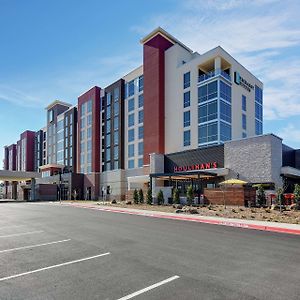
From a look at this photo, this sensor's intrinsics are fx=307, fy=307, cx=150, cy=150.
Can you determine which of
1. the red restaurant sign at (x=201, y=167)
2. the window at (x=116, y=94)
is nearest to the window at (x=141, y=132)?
the window at (x=116, y=94)

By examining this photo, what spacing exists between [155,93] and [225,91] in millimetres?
11999

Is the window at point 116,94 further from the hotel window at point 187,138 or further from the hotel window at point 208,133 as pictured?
the hotel window at point 208,133

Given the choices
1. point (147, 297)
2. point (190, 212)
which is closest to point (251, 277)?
point (147, 297)

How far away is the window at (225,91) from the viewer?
46875 millimetres

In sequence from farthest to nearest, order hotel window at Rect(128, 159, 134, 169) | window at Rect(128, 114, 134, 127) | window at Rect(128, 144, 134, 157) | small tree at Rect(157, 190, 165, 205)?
window at Rect(128, 114, 134, 127)
window at Rect(128, 144, 134, 157)
hotel window at Rect(128, 159, 134, 169)
small tree at Rect(157, 190, 165, 205)

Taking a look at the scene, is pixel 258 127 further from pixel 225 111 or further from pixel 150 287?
pixel 150 287

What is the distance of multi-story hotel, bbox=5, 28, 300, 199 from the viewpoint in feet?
117

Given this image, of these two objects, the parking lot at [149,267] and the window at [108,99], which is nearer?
the parking lot at [149,267]

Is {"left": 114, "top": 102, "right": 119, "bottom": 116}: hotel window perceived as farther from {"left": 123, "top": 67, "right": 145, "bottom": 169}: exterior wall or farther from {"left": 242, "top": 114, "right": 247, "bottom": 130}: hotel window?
{"left": 242, "top": 114, "right": 247, "bottom": 130}: hotel window

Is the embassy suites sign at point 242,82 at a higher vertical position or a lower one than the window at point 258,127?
higher

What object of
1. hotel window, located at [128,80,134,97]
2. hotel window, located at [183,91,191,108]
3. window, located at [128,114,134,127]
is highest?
hotel window, located at [128,80,134,97]

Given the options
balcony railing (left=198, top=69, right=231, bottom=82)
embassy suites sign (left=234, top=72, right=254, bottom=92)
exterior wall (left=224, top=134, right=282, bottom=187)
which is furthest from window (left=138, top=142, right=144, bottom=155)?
exterior wall (left=224, top=134, right=282, bottom=187)

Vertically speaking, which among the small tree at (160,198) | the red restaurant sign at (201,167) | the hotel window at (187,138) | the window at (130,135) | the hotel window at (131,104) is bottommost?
the small tree at (160,198)

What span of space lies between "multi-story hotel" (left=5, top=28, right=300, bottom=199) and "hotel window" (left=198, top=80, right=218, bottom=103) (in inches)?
6.0
